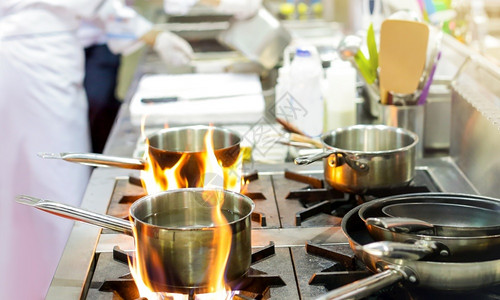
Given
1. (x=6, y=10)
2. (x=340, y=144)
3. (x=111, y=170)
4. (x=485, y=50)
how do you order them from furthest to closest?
(x=6, y=10) → (x=485, y=50) → (x=111, y=170) → (x=340, y=144)

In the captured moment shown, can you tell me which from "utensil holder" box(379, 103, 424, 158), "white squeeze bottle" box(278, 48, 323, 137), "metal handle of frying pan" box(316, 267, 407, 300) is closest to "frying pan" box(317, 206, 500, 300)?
"metal handle of frying pan" box(316, 267, 407, 300)

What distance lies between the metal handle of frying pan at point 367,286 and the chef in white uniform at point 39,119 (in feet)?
5.42

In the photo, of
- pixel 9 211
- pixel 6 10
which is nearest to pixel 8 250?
pixel 9 211

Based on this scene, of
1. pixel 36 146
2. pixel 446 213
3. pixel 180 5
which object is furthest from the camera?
pixel 180 5

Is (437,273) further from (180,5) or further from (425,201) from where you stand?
(180,5)

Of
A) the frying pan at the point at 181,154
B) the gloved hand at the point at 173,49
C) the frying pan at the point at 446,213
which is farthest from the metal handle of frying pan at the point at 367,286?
the gloved hand at the point at 173,49

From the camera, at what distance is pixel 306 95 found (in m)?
1.75

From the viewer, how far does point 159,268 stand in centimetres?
94

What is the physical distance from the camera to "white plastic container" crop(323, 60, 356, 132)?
1764mm

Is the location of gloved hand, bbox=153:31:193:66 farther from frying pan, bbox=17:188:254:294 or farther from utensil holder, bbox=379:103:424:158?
frying pan, bbox=17:188:254:294

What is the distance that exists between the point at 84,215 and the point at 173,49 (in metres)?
1.74

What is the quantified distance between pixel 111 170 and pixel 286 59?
0.64m

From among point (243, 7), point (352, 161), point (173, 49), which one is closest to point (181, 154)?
point (352, 161)

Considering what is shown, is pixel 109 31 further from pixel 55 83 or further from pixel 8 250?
pixel 8 250
